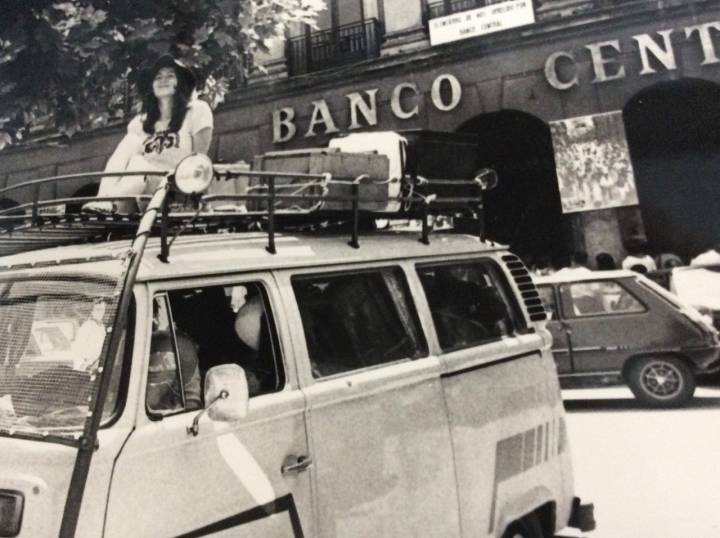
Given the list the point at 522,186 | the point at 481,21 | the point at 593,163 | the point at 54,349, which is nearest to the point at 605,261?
the point at 593,163

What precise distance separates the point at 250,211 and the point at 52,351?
1.26 metres

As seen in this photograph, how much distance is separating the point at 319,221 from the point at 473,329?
1.08m

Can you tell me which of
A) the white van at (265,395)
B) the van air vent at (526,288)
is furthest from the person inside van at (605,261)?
the white van at (265,395)

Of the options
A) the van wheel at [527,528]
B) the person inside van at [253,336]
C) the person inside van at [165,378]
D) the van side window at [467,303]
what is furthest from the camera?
the van wheel at [527,528]

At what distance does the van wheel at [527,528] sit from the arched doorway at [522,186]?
39.0 ft

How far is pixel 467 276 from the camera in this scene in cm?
378

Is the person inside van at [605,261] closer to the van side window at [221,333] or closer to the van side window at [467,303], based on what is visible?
the van side window at [467,303]

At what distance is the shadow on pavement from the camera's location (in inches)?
325

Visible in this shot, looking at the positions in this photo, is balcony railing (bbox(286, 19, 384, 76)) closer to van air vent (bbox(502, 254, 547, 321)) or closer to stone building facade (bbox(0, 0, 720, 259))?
stone building facade (bbox(0, 0, 720, 259))

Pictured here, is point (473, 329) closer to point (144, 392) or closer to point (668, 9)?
point (144, 392)

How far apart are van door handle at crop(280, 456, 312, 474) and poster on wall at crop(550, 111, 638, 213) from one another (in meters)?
12.6

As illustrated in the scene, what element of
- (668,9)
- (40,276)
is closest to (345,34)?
(668,9)

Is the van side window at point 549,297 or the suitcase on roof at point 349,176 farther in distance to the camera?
the van side window at point 549,297

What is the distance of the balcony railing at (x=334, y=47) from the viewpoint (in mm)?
15430
